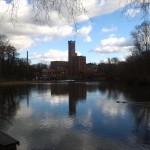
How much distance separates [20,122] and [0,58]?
7387 centimetres

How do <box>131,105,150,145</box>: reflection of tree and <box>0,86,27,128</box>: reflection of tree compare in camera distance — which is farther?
<box>0,86,27,128</box>: reflection of tree

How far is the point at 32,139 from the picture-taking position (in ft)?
63.7

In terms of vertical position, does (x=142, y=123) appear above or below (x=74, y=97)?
below

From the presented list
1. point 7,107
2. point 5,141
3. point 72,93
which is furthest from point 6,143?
point 72,93

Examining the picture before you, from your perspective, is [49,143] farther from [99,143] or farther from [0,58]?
[0,58]

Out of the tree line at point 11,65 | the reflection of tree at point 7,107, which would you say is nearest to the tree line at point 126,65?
the tree line at point 11,65

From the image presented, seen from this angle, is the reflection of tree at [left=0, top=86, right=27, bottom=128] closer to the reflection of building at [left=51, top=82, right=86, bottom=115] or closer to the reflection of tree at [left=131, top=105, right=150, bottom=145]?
the reflection of building at [left=51, top=82, right=86, bottom=115]

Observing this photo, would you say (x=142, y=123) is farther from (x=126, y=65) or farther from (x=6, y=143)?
(x=126, y=65)

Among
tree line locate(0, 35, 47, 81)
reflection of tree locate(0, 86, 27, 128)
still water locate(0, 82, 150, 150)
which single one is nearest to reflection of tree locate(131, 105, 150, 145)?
still water locate(0, 82, 150, 150)

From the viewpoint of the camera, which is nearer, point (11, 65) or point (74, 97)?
point (74, 97)

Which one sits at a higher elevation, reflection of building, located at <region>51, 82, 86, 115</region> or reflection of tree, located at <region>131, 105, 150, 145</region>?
reflection of building, located at <region>51, 82, 86, 115</region>

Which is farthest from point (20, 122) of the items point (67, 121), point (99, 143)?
point (99, 143)

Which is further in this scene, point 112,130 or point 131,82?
point 131,82

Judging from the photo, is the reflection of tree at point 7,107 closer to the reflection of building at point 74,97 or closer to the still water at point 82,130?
the still water at point 82,130
